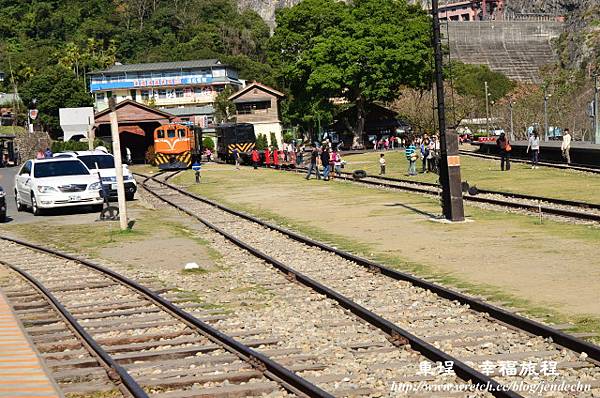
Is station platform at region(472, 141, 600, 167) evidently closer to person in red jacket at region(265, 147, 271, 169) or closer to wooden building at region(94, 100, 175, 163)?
person in red jacket at region(265, 147, 271, 169)

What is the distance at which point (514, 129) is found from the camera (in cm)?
9150

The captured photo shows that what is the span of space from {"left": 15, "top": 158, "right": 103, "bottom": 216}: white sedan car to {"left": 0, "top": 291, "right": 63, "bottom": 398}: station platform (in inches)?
683

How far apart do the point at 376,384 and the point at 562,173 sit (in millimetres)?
31194

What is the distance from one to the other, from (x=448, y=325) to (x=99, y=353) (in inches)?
146

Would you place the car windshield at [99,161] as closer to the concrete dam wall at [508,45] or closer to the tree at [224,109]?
the tree at [224,109]

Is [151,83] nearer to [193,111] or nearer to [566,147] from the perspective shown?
[193,111]

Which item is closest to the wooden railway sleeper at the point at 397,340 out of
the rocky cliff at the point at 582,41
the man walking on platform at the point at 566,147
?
the man walking on platform at the point at 566,147

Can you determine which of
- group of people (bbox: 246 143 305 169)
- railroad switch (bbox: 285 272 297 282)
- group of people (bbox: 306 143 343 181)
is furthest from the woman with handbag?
railroad switch (bbox: 285 272 297 282)

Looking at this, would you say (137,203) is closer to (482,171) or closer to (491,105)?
(482,171)

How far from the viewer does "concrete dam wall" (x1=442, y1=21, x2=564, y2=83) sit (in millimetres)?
166125

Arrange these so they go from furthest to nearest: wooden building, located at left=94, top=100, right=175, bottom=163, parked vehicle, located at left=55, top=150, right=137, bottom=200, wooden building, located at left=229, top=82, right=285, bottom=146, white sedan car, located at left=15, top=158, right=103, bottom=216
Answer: wooden building, located at left=229, top=82, right=285, bottom=146
wooden building, located at left=94, top=100, right=175, bottom=163
parked vehicle, located at left=55, top=150, right=137, bottom=200
white sedan car, located at left=15, top=158, right=103, bottom=216

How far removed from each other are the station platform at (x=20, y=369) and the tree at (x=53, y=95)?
104533 millimetres

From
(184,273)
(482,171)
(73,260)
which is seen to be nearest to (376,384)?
(184,273)

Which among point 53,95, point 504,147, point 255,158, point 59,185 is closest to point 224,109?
point 53,95
